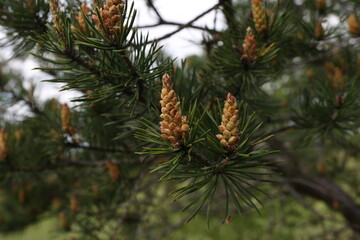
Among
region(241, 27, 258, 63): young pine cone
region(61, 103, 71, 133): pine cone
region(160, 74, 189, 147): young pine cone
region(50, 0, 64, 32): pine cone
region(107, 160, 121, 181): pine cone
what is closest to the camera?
region(160, 74, 189, 147): young pine cone

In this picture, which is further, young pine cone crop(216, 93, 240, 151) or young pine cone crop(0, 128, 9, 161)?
young pine cone crop(0, 128, 9, 161)

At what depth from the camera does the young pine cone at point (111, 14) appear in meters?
0.59

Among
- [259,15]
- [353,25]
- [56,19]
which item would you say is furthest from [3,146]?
[353,25]

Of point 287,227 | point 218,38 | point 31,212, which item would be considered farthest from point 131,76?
point 287,227

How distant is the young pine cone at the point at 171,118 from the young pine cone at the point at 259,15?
42 centimetres

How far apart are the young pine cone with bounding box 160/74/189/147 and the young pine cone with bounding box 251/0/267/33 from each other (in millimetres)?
419

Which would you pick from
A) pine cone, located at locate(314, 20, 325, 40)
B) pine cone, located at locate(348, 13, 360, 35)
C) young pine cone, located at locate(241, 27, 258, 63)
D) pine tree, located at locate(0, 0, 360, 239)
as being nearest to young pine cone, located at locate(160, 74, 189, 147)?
pine tree, located at locate(0, 0, 360, 239)

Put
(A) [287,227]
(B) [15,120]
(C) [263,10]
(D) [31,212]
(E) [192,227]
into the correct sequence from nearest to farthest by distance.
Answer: (C) [263,10], (B) [15,120], (D) [31,212], (A) [287,227], (E) [192,227]

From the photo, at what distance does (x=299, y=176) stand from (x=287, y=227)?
46 cm

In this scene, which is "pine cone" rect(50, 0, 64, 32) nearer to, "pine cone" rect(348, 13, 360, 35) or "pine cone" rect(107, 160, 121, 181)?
"pine cone" rect(107, 160, 121, 181)

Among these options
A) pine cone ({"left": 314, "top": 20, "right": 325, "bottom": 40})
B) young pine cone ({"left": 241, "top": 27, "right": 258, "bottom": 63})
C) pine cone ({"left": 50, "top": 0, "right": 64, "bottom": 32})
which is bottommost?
young pine cone ({"left": 241, "top": 27, "right": 258, "bottom": 63})

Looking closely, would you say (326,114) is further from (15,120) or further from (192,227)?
(192,227)

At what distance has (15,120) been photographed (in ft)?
4.40

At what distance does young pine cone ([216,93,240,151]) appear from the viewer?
541mm
